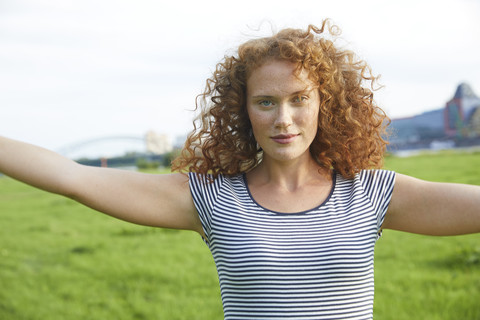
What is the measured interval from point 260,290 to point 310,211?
0.38 metres

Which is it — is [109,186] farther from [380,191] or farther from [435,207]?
[435,207]

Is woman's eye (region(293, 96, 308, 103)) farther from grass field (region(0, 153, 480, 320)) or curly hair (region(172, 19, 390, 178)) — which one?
grass field (region(0, 153, 480, 320))

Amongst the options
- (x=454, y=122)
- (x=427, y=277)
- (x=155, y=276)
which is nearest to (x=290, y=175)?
(x=427, y=277)

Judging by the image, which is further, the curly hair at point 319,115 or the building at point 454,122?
the building at point 454,122

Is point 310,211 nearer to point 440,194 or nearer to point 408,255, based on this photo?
point 440,194

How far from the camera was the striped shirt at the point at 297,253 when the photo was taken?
1.86 metres

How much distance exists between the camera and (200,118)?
97.2 inches

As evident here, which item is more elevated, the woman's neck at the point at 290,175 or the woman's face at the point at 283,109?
the woman's face at the point at 283,109

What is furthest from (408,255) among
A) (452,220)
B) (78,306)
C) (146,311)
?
(452,220)

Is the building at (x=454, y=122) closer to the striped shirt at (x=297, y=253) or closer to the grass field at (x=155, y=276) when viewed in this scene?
the grass field at (x=155, y=276)

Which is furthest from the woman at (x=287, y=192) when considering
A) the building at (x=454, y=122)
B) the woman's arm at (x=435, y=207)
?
the building at (x=454, y=122)

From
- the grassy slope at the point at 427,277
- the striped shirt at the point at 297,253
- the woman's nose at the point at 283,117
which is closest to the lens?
the striped shirt at the point at 297,253

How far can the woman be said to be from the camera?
1.87 m

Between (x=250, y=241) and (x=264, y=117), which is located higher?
(x=264, y=117)
